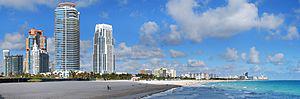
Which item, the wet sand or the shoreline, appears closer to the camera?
the wet sand

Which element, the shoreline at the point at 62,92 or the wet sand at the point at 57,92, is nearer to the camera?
the wet sand at the point at 57,92

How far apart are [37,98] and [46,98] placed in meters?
1.09

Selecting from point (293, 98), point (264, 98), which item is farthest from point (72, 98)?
point (293, 98)

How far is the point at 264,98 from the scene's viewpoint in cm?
6469

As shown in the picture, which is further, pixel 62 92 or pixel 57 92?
pixel 62 92

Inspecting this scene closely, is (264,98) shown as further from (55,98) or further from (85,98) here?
(55,98)

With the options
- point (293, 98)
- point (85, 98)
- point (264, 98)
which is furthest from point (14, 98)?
point (293, 98)

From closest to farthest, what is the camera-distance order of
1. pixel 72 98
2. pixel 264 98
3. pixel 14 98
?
pixel 14 98 → pixel 72 98 → pixel 264 98

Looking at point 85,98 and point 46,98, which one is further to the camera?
point 85,98

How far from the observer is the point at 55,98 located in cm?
4109

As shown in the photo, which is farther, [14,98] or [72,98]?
[72,98]

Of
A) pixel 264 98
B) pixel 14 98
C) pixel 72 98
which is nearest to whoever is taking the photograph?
pixel 14 98

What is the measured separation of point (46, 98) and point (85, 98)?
574 cm

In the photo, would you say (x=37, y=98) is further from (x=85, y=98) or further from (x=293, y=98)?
(x=293, y=98)
